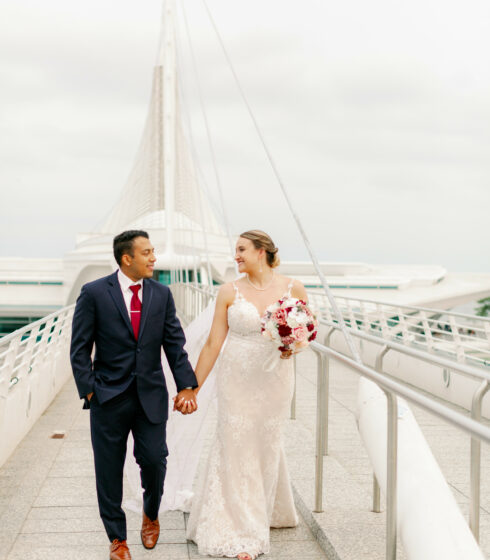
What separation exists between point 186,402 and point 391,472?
46.3 inches

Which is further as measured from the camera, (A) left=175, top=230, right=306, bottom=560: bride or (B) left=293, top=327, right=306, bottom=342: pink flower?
(A) left=175, top=230, right=306, bottom=560: bride

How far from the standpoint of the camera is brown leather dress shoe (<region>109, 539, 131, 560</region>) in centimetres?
351

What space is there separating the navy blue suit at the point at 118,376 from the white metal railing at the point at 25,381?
1.97 meters

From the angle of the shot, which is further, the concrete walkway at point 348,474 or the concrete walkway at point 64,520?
the concrete walkway at point 64,520

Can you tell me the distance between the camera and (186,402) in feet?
12.0

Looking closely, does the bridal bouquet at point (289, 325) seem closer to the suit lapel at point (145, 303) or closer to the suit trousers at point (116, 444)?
the suit lapel at point (145, 303)

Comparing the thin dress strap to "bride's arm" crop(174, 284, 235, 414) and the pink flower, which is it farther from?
the pink flower

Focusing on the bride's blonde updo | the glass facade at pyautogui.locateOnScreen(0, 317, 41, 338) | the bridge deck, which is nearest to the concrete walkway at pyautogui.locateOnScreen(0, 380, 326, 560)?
the bridge deck

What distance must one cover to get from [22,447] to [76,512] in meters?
2.25

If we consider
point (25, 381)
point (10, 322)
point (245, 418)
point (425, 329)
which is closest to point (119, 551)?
point (245, 418)

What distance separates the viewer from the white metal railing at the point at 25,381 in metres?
5.96

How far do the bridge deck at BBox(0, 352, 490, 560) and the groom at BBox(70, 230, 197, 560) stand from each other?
1.54 ft

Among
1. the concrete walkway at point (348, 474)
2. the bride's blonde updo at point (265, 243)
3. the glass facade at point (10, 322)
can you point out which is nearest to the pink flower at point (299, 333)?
the bride's blonde updo at point (265, 243)

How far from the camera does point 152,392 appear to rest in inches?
139
